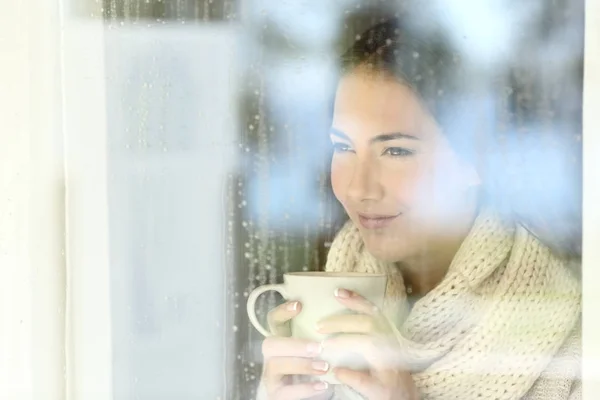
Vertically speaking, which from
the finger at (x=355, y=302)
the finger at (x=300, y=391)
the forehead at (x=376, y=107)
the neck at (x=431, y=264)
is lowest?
the finger at (x=300, y=391)

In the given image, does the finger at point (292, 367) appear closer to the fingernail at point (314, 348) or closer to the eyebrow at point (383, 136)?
the fingernail at point (314, 348)

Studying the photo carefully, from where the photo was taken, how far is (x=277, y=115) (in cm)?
41

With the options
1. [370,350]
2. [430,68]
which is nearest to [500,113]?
[430,68]

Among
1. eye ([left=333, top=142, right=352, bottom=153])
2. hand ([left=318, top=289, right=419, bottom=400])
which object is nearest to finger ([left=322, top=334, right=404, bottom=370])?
hand ([left=318, top=289, right=419, bottom=400])

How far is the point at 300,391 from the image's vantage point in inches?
16.2

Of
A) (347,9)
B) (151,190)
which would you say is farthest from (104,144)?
(347,9)

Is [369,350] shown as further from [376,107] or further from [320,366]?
[376,107]

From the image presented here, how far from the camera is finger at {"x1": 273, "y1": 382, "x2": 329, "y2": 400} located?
1.33 feet

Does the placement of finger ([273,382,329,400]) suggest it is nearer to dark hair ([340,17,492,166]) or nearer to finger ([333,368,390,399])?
finger ([333,368,390,399])

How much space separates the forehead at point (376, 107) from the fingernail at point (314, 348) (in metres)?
0.12

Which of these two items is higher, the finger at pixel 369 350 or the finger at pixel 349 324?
the finger at pixel 349 324

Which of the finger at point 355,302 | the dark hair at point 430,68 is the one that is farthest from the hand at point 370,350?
the dark hair at point 430,68

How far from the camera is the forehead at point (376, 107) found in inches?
15.5

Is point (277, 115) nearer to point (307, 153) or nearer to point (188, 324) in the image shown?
point (307, 153)
